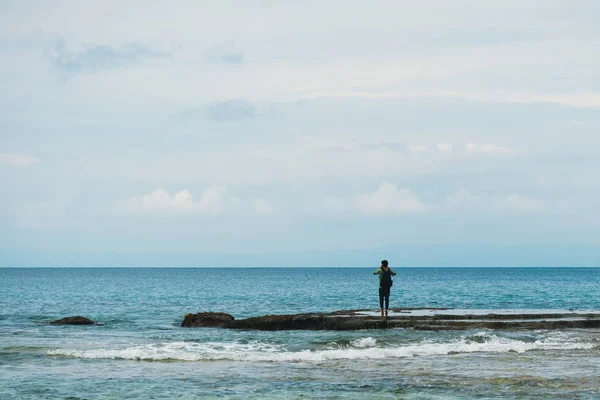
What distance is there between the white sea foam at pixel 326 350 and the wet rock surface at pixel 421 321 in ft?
9.41

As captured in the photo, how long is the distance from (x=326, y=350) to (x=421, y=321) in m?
6.21

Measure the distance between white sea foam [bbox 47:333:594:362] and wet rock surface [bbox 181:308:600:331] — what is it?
9.41 feet

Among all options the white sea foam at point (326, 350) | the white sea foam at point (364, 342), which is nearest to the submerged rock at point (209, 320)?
the white sea foam at point (326, 350)

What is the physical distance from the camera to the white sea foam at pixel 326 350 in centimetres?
2473

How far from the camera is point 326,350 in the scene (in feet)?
85.8

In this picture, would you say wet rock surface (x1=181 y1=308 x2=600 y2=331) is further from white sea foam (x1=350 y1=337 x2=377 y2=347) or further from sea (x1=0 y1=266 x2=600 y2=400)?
white sea foam (x1=350 y1=337 x2=377 y2=347)

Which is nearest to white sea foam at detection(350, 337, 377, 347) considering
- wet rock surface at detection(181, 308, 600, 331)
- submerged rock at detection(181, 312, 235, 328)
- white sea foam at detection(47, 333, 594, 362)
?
white sea foam at detection(47, 333, 594, 362)

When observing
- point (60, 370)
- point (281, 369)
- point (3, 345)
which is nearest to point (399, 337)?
point (281, 369)

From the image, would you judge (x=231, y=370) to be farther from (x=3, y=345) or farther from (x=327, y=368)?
(x=3, y=345)

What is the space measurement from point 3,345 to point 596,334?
22.4 meters

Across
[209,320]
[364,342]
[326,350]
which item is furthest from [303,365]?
[209,320]

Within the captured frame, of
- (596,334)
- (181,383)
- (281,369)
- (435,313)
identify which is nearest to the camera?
(181,383)

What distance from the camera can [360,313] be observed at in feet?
112

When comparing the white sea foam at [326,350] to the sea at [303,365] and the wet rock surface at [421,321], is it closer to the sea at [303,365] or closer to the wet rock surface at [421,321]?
the sea at [303,365]
